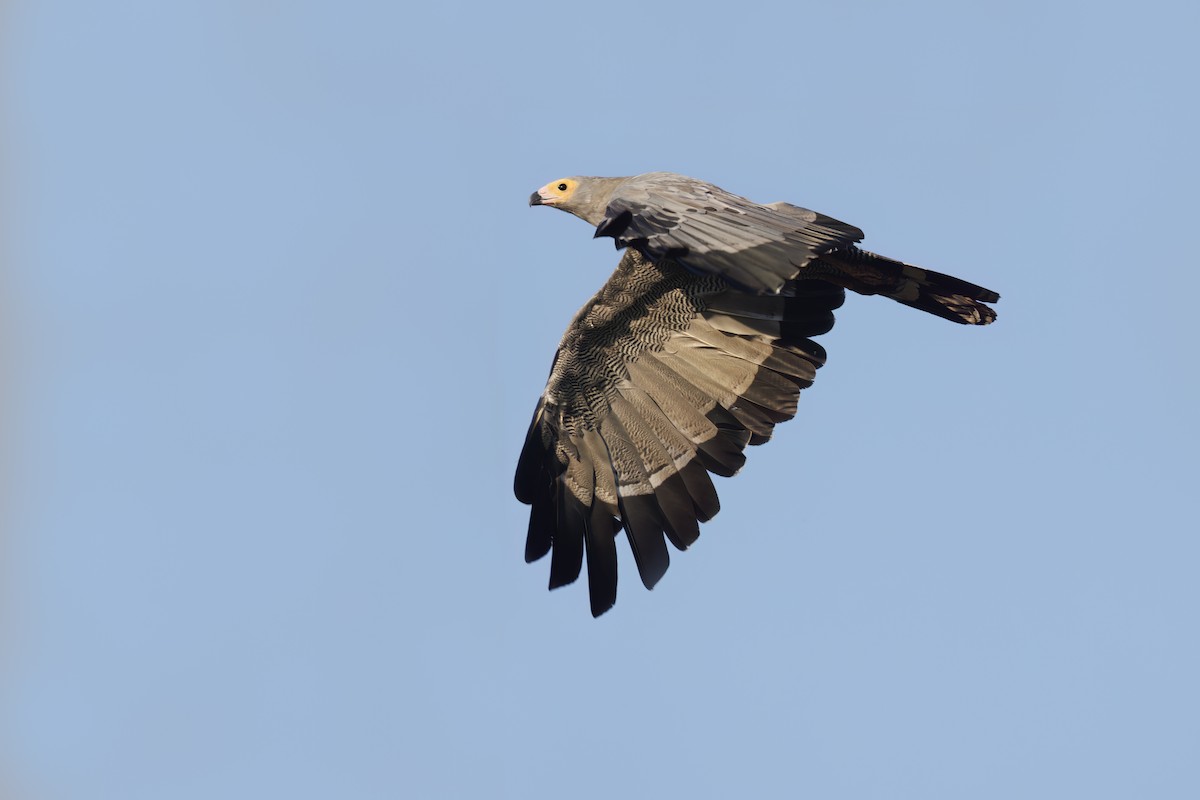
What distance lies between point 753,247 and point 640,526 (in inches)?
144

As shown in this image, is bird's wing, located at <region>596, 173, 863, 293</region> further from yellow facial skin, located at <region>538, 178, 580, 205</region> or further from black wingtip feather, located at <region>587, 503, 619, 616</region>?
black wingtip feather, located at <region>587, 503, 619, 616</region>

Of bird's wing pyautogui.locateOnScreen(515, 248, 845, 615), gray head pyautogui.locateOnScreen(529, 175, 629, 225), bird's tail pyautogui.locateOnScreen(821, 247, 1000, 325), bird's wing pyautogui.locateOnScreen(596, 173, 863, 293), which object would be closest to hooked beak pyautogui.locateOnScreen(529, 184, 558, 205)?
gray head pyautogui.locateOnScreen(529, 175, 629, 225)

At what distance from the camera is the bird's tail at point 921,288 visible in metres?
13.2

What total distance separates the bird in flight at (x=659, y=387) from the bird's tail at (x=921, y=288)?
0.04 feet

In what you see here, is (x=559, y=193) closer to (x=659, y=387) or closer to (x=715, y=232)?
(x=659, y=387)

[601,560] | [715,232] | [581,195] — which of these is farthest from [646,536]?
[715,232]

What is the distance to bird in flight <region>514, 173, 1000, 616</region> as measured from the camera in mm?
13367

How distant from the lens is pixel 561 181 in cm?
1376

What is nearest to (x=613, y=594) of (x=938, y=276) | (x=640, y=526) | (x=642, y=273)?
(x=640, y=526)

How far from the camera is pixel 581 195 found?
1355cm

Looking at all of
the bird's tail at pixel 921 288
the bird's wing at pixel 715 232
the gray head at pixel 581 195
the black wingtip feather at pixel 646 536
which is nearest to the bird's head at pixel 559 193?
the gray head at pixel 581 195

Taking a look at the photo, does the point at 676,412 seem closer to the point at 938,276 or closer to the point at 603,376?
the point at 603,376

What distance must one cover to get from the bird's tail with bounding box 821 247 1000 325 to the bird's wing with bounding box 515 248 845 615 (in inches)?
14.6

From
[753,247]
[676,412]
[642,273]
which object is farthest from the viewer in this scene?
[676,412]
